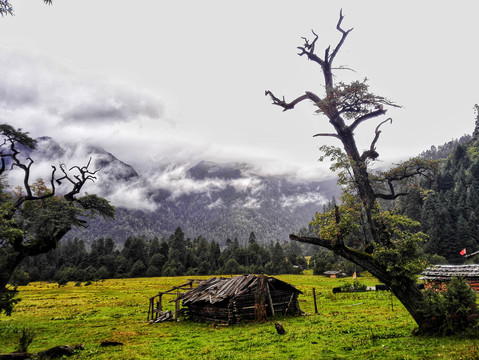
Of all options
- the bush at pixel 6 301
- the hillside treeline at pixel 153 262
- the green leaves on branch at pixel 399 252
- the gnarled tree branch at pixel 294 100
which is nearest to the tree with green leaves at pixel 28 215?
the bush at pixel 6 301

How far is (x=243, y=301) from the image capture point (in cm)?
2644

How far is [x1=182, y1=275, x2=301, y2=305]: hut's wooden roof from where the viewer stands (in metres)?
26.4

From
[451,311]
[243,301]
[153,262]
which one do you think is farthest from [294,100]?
[153,262]

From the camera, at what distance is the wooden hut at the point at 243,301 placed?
84.8 ft

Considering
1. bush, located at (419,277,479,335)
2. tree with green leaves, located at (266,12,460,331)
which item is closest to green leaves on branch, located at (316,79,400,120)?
tree with green leaves, located at (266,12,460,331)

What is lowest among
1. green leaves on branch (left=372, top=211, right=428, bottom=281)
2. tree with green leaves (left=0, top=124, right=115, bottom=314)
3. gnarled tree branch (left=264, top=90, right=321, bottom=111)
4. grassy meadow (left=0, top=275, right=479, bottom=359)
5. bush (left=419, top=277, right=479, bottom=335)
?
grassy meadow (left=0, top=275, right=479, bottom=359)

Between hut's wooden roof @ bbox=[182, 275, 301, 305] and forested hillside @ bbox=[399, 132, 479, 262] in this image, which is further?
forested hillside @ bbox=[399, 132, 479, 262]

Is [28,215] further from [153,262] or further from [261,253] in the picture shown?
[261,253]

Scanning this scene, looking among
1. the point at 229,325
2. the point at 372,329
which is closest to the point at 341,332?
the point at 372,329

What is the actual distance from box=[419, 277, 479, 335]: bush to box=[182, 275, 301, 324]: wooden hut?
1560 cm

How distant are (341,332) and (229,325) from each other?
11.0m

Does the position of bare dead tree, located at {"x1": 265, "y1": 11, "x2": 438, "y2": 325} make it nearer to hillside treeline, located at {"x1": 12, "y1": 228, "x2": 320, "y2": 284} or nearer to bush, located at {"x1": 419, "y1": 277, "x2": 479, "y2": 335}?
bush, located at {"x1": 419, "y1": 277, "x2": 479, "y2": 335}

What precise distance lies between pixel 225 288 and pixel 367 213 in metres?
19.1

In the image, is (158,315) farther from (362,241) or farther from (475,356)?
(475,356)
